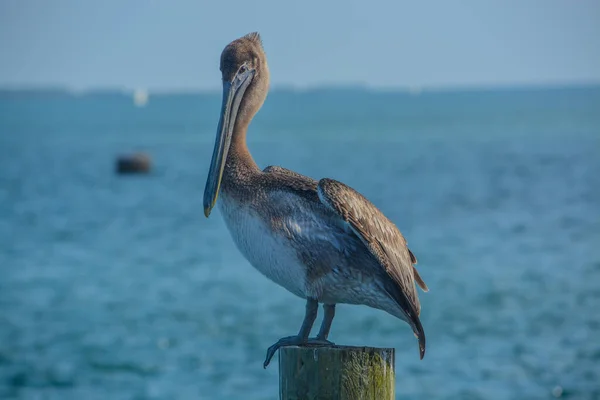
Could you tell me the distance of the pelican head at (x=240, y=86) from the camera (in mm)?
5277

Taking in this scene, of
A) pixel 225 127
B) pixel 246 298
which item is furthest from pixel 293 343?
pixel 246 298

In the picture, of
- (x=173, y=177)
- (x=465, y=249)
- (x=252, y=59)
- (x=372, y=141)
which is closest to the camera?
(x=252, y=59)

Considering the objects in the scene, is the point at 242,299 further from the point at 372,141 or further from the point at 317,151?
the point at 372,141

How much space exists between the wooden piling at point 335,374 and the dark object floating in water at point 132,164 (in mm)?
35927

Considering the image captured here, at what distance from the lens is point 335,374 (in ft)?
13.5

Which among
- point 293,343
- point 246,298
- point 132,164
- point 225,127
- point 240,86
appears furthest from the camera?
point 132,164

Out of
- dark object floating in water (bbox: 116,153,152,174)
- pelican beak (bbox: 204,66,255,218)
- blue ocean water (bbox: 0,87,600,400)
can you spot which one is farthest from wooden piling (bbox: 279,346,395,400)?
dark object floating in water (bbox: 116,153,152,174)

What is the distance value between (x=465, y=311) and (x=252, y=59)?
10510 mm

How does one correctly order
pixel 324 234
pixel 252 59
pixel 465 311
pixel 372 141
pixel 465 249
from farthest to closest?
pixel 372 141
pixel 465 249
pixel 465 311
pixel 252 59
pixel 324 234

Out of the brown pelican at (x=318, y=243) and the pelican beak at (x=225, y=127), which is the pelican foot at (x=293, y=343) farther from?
the pelican beak at (x=225, y=127)

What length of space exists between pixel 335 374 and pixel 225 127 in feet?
5.29

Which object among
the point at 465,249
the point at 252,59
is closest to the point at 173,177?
the point at 465,249

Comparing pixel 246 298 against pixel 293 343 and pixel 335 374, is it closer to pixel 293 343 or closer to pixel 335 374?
pixel 293 343

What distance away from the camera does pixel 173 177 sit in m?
39.5
